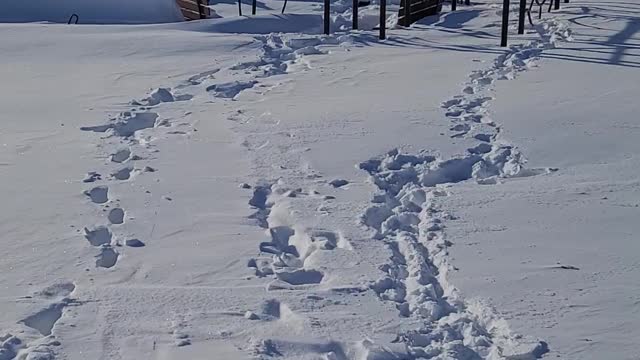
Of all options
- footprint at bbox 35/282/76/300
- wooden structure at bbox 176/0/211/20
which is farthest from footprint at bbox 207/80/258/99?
wooden structure at bbox 176/0/211/20

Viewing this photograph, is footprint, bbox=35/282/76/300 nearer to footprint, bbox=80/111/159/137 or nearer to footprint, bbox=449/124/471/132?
footprint, bbox=80/111/159/137

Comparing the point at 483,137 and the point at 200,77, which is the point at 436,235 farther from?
the point at 200,77

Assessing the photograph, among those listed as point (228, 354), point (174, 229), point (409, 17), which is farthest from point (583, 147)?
point (409, 17)

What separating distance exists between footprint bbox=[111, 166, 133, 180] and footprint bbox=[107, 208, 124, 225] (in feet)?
2.22

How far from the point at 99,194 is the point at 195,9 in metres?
11.0

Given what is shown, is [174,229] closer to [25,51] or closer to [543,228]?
[543,228]

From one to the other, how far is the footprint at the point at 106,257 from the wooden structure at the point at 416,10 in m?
9.40

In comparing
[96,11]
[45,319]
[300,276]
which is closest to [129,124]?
[300,276]

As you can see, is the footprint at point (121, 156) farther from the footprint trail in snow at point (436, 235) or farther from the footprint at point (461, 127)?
the footprint at point (461, 127)

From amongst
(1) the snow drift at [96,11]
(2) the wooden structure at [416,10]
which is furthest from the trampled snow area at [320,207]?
(1) the snow drift at [96,11]

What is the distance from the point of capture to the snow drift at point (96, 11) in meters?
17.4

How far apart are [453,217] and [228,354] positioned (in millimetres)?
2053

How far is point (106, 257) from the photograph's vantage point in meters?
5.00

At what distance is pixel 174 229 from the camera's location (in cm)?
545
